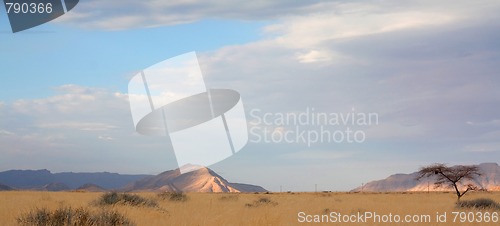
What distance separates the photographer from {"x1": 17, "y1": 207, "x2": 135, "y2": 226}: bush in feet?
42.5

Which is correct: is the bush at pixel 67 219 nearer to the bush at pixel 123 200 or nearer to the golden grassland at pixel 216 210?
the golden grassland at pixel 216 210

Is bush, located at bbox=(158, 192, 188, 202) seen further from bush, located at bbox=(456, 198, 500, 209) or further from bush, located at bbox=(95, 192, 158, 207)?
bush, located at bbox=(456, 198, 500, 209)

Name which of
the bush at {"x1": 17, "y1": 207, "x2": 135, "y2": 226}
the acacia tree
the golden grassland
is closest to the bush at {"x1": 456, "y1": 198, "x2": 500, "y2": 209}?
the golden grassland

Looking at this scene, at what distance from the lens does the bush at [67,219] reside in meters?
13.0

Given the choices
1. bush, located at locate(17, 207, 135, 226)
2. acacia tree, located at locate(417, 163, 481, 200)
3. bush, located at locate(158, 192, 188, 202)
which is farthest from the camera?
acacia tree, located at locate(417, 163, 481, 200)

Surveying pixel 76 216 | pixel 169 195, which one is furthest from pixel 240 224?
pixel 169 195

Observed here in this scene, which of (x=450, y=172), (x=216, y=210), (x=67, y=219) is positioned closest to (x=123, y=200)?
(x=216, y=210)

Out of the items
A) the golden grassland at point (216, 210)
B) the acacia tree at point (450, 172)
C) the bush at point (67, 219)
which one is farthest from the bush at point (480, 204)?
the bush at point (67, 219)

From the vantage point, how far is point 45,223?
13.0m

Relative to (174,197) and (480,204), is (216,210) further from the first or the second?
(480,204)

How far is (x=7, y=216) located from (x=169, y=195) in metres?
20.0

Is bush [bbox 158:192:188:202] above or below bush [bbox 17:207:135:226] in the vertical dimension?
below

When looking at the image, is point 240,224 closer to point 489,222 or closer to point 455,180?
point 489,222

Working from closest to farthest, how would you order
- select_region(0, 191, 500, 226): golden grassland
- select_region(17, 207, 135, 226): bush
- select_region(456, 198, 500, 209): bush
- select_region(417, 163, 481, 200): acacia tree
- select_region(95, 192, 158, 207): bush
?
select_region(17, 207, 135, 226): bush < select_region(0, 191, 500, 226): golden grassland < select_region(95, 192, 158, 207): bush < select_region(456, 198, 500, 209): bush < select_region(417, 163, 481, 200): acacia tree
